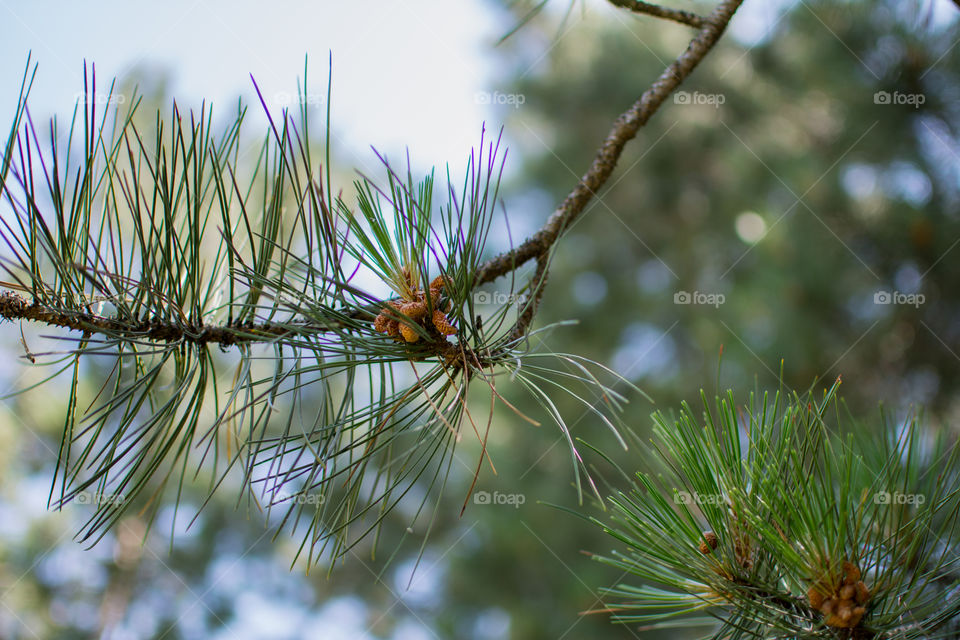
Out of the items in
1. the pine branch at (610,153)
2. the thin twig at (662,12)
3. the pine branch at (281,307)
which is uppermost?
the thin twig at (662,12)

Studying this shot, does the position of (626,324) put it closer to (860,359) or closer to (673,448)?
(860,359)

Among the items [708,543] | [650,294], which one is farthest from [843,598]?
[650,294]

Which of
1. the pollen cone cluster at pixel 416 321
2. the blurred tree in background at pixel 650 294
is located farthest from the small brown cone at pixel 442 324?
the blurred tree in background at pixel 650 294

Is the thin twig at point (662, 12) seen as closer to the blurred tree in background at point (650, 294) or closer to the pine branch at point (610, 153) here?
the pine branch at point (610, 153)

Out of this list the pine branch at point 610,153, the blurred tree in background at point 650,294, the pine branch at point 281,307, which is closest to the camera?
the pine branch at point 281,307

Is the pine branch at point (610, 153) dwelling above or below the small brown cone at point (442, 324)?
above
